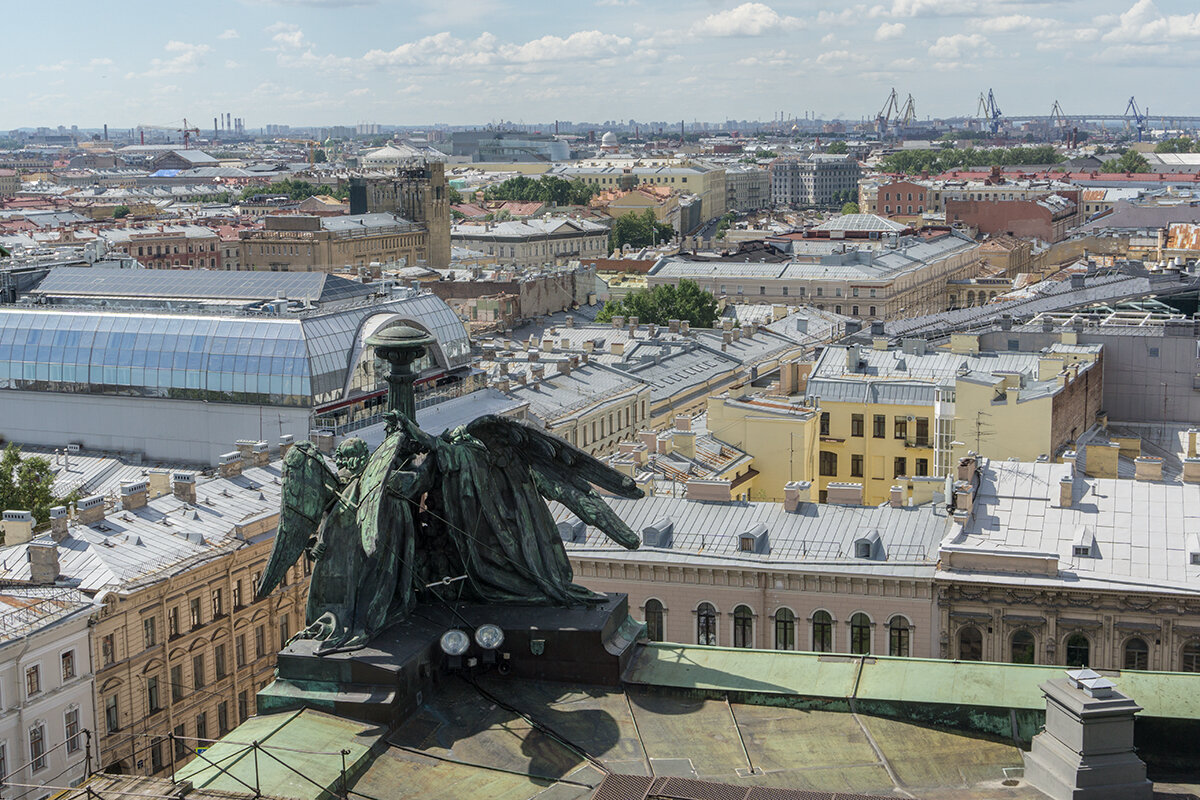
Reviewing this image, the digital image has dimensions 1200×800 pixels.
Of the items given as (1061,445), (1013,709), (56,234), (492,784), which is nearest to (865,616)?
(1061,445)

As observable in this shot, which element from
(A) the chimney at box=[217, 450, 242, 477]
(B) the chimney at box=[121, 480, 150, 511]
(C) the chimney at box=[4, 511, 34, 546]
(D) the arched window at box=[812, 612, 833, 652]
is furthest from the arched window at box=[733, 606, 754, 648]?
(C) the chimney at box=[4, 511, 34, 546]

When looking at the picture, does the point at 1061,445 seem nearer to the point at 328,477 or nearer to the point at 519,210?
the point at 328,477

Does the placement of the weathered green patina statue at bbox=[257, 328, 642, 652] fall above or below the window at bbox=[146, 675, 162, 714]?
above

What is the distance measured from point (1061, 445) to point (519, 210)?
138m

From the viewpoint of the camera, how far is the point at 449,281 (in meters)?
97.9

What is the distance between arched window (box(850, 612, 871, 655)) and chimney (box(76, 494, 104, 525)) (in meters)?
17.3

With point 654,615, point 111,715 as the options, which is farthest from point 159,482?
point 654,615

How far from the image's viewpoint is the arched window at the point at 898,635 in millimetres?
35656

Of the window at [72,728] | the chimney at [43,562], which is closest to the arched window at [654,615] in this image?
the window at [72,728]

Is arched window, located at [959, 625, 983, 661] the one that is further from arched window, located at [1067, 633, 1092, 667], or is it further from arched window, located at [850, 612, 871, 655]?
arched window, located at [850, 612, 871, 655]

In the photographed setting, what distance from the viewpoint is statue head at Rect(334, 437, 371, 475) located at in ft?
62.3

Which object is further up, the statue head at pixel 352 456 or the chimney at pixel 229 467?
the statue head at pixel 352 456

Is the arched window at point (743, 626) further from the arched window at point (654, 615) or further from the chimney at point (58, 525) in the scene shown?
the chimney at point (58, 525)

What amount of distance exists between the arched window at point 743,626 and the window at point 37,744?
14504mm
